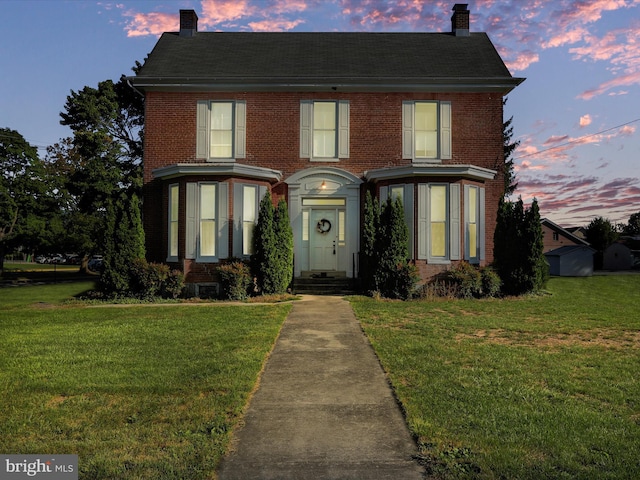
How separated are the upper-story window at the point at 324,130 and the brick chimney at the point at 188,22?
6530 mm

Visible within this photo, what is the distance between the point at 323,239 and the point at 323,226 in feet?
1.44

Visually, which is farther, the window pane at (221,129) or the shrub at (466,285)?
the window pane at (221,129)

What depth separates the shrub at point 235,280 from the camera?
41.0 ft

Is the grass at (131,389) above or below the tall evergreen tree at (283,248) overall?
below

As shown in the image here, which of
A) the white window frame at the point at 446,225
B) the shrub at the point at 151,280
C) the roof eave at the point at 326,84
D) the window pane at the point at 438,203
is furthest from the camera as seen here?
the roof eave at the point at 326,84

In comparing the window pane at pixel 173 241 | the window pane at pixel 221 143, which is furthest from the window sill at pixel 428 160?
the window pane at pixel 173 241

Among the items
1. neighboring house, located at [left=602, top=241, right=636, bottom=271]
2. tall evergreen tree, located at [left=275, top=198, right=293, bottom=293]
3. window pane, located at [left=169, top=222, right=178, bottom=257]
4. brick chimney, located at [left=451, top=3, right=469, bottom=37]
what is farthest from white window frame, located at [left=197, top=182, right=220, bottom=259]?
neighboring house, located at [left=602, top=241, right=636, bottom=271]

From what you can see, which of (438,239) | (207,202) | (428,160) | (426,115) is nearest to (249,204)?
(207,202)

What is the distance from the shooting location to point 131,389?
4.68 m

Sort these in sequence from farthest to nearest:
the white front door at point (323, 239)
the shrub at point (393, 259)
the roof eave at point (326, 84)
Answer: the white front door at point (323, 239)
the roof eave at point (326, 84)
the shrub at point (393, 259)

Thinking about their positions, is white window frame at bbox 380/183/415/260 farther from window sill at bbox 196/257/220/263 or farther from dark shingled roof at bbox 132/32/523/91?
window sill at bbox 196/257/220/263

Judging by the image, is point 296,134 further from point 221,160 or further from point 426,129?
point 426,129

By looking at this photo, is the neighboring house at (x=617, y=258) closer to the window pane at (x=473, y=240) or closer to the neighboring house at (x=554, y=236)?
the neighboring house at (x=554, y=236)

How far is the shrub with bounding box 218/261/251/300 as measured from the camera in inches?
492
